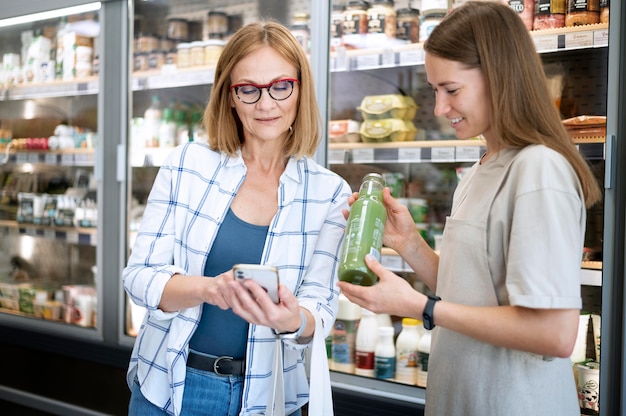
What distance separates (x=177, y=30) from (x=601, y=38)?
2117 millimetres

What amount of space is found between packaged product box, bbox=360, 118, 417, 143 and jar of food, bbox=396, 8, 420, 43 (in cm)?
34

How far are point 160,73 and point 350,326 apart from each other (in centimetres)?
154

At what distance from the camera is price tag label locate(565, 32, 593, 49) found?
2.14 metres

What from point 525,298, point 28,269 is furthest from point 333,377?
point 28,269

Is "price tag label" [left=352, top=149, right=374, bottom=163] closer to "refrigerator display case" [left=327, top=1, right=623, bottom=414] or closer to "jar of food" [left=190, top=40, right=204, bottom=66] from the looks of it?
"refrigerator display case" [left=327, top=1, right=623, bottom=414]

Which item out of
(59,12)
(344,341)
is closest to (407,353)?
(344,341)

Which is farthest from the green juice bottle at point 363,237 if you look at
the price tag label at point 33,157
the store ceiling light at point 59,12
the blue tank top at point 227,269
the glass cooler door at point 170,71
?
the price tag label at point 33,157

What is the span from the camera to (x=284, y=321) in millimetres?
1259

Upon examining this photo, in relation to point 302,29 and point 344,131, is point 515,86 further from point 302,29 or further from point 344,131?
point 302,29

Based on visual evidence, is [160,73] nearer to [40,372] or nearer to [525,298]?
[40,372]

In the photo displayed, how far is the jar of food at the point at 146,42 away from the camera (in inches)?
133

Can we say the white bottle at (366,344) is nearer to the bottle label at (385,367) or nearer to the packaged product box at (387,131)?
the bottle label at (385,367)

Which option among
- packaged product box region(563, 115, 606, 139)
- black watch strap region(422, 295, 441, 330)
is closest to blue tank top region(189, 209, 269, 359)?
black watch strap region(422, 295, 441, 330)

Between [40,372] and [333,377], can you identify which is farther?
[40,372]
